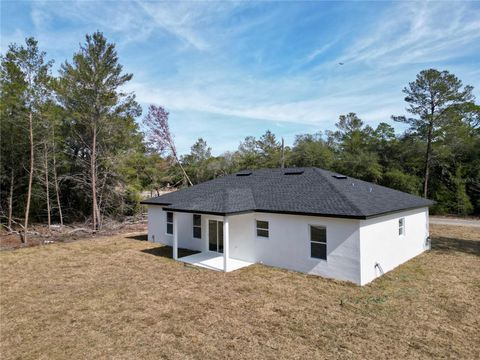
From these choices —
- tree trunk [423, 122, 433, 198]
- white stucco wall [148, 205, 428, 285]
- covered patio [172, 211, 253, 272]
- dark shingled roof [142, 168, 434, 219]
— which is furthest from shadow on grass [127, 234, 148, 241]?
tree trunk [423, 122, 433, 198]

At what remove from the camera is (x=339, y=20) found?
36.6ft

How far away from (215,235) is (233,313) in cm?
613

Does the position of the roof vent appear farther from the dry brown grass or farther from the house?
the dry brown grass

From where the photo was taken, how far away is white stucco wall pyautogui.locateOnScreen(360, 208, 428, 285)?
9.19 m

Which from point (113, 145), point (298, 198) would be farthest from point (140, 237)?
A: point (298, 198)

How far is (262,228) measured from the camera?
1156 centimetres

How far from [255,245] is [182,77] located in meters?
10.8

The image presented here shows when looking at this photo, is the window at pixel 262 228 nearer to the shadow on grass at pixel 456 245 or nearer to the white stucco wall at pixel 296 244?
the white stucco wall at pixel 296 244

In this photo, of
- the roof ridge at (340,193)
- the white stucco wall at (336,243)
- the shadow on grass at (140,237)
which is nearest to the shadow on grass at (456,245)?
the white stucco wall at (336,243)

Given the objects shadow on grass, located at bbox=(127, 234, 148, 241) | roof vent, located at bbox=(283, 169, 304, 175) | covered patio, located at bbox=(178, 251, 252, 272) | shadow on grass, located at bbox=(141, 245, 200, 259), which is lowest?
shadow on grass, located at bbox=(127, 234, 148, 241)

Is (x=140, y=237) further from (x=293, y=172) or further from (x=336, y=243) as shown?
(x=336, y=243)

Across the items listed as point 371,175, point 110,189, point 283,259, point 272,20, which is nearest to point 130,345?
point 283,259

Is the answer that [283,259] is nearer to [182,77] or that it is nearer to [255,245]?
[255,245]

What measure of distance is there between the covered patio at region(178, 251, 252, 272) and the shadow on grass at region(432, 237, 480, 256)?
A: 9617mm
